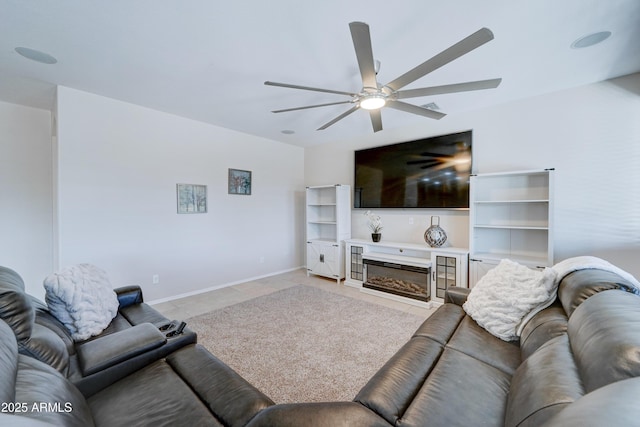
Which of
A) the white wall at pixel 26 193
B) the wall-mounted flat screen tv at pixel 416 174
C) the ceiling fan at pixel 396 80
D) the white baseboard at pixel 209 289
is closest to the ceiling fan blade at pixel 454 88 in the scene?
the ceiling fan at pixel 396 80

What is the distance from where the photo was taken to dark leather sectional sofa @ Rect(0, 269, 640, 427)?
0.76 m

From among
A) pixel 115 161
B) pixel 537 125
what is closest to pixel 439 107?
pixel 537 125

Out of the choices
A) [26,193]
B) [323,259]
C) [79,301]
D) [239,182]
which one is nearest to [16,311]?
[79,301]

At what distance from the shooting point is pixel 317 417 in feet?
2.74

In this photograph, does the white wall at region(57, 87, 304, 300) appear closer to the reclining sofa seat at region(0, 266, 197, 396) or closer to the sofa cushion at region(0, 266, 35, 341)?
the reclining sofa seat at region(0, 266, 197, 396)

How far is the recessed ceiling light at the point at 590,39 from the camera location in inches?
79.4

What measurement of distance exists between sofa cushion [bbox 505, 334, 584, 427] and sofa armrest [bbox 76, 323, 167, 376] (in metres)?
1.73

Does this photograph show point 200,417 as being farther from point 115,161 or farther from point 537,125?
point 537,125

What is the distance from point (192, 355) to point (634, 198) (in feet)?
14.0

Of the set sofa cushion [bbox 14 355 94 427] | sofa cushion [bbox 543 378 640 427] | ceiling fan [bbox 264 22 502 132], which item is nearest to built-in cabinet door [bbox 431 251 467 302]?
ceiling fan [bbox 264 22 502 132]

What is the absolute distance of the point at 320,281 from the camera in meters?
4.73

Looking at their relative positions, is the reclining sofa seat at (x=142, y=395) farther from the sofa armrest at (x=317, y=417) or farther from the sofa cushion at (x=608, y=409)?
the sofa cushion at (x=608, y=409)

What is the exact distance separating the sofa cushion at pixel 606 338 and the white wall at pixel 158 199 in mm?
4286

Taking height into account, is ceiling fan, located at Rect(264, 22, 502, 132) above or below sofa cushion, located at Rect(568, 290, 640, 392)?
above
